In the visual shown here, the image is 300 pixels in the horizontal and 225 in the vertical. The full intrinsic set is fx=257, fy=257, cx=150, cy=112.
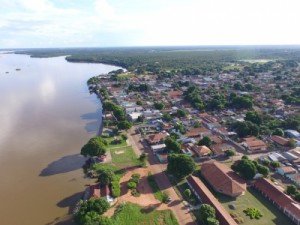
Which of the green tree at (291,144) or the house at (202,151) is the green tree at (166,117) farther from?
the green tree at (291,144)

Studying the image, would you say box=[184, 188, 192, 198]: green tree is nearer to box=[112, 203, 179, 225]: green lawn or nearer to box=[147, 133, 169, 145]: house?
box=[112, 203, 179, 225]: green lawn

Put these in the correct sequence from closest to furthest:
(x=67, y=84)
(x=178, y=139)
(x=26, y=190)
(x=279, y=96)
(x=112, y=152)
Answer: (x=26, y=190) → (x=112, y=152) → (x=178, y=139) → (x=279, y=96) → (x=67, y=84)

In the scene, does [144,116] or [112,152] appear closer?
[112,152]

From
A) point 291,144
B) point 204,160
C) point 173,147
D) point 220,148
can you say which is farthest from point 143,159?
point 291,144

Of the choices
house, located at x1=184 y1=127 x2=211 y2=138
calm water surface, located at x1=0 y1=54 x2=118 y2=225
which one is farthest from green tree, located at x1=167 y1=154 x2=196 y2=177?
house, located at x1=184 y1=127 x2=211 y2=138

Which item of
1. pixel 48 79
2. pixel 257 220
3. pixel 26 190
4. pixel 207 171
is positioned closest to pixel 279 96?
pixel 207 171

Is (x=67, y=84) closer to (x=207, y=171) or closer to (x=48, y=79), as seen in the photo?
Answer: (x=48, y=79)

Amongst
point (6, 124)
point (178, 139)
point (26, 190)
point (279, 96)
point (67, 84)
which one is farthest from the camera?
point (67, 84)
